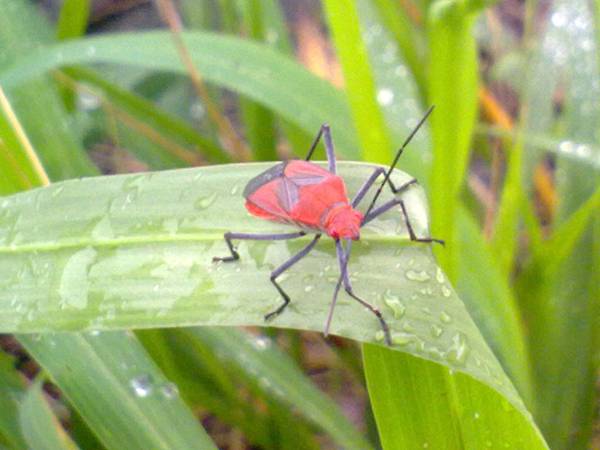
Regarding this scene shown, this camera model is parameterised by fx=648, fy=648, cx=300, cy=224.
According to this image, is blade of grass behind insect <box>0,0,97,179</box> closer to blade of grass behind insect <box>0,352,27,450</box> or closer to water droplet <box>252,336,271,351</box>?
blade of grass behind insect <box>0,352,27,450</box>

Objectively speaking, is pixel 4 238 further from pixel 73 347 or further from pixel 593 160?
pixel 593 160

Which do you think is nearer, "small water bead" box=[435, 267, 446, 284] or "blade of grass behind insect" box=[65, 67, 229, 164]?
"small water bead" box=[435, 267, 446, 284]

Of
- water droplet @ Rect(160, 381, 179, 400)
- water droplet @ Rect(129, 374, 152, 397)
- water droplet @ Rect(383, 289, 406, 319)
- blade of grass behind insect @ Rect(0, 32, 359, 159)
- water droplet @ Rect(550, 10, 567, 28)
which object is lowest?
water droplet @ Rect(383, 289, 406, 319)

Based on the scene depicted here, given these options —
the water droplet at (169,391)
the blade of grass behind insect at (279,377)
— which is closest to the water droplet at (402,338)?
the water droplet at (169,391)

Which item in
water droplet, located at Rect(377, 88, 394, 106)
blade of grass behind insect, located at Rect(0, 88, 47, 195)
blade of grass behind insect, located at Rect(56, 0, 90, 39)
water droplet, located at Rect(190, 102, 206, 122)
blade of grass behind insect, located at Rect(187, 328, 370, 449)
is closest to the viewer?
blade of grass behind insect, located at Rect(0, 88, 47, 195)

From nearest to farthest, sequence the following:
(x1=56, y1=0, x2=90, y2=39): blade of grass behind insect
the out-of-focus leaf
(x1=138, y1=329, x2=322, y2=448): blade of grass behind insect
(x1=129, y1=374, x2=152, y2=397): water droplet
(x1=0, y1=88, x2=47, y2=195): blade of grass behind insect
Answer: (x1=129, y1=374, x2=152, y2=397): water droplet → (x1=0, y1=88, x2=47, y2=195): blade of grass behind insect → the out-of-focus leaf → (x1=138, y1=329, x2=322, y2=448): blade of grass behind insect → (x1=56, y1=0, x2=90, y2=39): blade of grass behind insect

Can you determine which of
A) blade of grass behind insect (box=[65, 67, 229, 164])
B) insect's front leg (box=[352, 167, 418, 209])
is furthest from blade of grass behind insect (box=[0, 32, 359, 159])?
insect's front leg (box=[352, 167, 418, 209])

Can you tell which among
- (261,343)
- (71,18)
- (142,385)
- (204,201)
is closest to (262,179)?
(204,201)

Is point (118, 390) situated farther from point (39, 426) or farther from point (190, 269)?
point (190, 269)

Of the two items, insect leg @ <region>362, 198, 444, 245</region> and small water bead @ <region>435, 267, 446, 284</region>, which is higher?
insect leg @ <region>362, 198, 444, 245</region>
